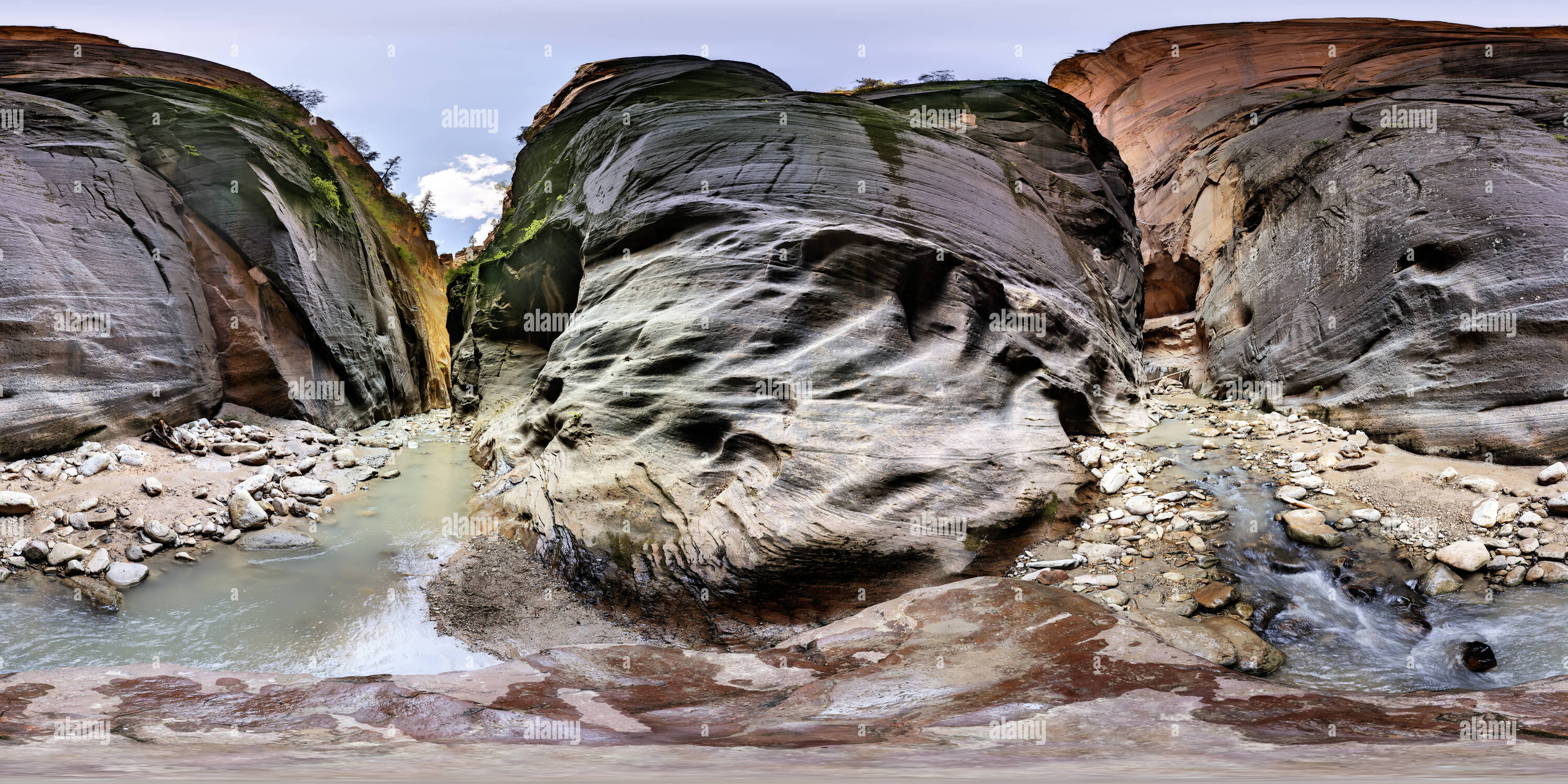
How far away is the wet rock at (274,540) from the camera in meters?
7.77

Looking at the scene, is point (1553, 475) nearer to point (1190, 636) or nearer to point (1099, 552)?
point (1099, 552)

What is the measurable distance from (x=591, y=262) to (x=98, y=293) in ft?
23.1

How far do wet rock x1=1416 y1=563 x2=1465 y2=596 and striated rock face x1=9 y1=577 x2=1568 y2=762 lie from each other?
77.3 inches

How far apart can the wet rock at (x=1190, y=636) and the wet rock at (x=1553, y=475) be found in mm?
4588

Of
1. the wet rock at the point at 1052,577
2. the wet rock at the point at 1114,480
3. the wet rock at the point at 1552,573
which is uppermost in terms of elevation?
the wet rock at the point at 1114,480

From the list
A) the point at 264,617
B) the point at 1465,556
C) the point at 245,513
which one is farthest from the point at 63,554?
the point at 1465,556

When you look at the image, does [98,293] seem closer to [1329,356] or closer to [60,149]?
[60,149]

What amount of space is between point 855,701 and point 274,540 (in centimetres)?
752

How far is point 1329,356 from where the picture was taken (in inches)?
403

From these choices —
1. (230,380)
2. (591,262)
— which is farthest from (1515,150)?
(230,380)

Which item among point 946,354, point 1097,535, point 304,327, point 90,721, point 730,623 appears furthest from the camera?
point 304,327

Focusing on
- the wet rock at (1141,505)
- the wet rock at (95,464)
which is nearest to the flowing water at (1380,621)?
the wet rock at (1141,505)

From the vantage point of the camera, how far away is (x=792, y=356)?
8.08 meters

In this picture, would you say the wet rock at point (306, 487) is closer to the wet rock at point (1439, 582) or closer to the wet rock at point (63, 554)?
the wet rock at point (63, 554)
